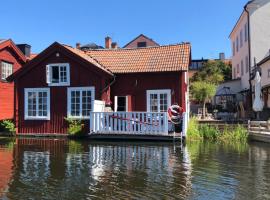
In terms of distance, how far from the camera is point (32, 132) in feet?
79.9

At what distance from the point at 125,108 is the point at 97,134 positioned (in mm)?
4036

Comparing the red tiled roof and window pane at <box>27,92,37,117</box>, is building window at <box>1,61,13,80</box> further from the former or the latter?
the red tiled roof

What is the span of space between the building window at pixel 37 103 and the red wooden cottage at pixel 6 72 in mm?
4817

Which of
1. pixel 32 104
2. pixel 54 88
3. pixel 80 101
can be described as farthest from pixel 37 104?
pixel 80 101

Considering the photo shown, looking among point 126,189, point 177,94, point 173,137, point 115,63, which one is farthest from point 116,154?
point 115,63

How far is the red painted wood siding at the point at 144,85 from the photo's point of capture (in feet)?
78.7

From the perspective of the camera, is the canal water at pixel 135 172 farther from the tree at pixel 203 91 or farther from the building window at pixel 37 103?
the tree at pixel 203 91

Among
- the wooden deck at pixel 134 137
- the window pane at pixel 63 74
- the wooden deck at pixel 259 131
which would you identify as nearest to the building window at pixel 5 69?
the window pane at pixel 63 74

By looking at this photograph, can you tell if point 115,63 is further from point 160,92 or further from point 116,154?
point 116,154

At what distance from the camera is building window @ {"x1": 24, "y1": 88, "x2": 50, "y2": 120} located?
24.2 m

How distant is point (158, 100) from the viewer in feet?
80.5

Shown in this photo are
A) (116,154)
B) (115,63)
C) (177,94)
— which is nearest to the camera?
(116,154)

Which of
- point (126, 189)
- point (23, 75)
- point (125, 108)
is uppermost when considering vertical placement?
point (23, 75)

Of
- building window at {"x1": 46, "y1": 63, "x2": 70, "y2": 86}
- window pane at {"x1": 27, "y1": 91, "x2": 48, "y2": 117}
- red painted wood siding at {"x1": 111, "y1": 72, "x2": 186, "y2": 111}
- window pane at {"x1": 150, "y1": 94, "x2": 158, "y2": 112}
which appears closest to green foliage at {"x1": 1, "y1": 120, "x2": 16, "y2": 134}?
window pane at {"x1": 27, "y1": 91, "x2": 48, "y2": 117}
